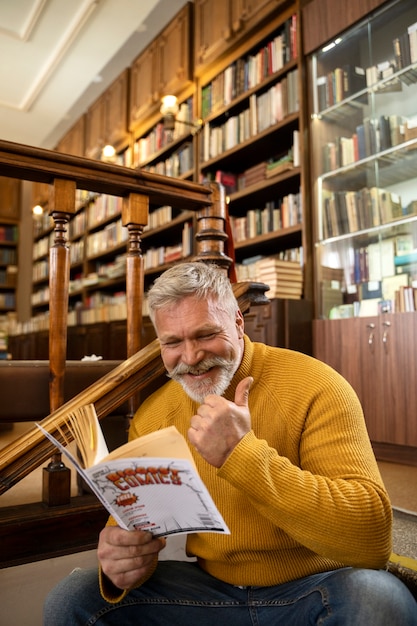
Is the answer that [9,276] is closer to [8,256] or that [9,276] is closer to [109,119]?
[8,256]

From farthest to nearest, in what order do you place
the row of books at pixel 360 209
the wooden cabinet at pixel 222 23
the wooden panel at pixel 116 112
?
the wooden panel at pixel 116 112 → the wooden cabinet at pixel 222 23 → the row of books at pixel 360 209

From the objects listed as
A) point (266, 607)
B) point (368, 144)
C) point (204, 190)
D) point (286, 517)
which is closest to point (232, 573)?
point (266, 607)

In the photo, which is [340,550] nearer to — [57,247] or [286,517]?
[286,517]

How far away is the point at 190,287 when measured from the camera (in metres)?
1.02

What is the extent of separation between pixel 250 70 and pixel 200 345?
3.24 meters

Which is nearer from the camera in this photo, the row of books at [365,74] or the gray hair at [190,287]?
the gray hair at [190,287]

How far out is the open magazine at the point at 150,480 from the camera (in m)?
0.67

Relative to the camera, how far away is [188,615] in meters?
0.95

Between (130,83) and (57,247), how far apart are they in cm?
451

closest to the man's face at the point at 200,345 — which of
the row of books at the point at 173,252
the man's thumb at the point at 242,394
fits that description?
the man's thumb at the point at 242,394

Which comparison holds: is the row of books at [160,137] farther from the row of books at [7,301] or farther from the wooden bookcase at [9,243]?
the row of books at [7,301]

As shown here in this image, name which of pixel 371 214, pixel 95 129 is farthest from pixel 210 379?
pixel 95 129

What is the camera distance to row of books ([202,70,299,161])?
329cm

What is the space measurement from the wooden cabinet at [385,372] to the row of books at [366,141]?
0.94m
